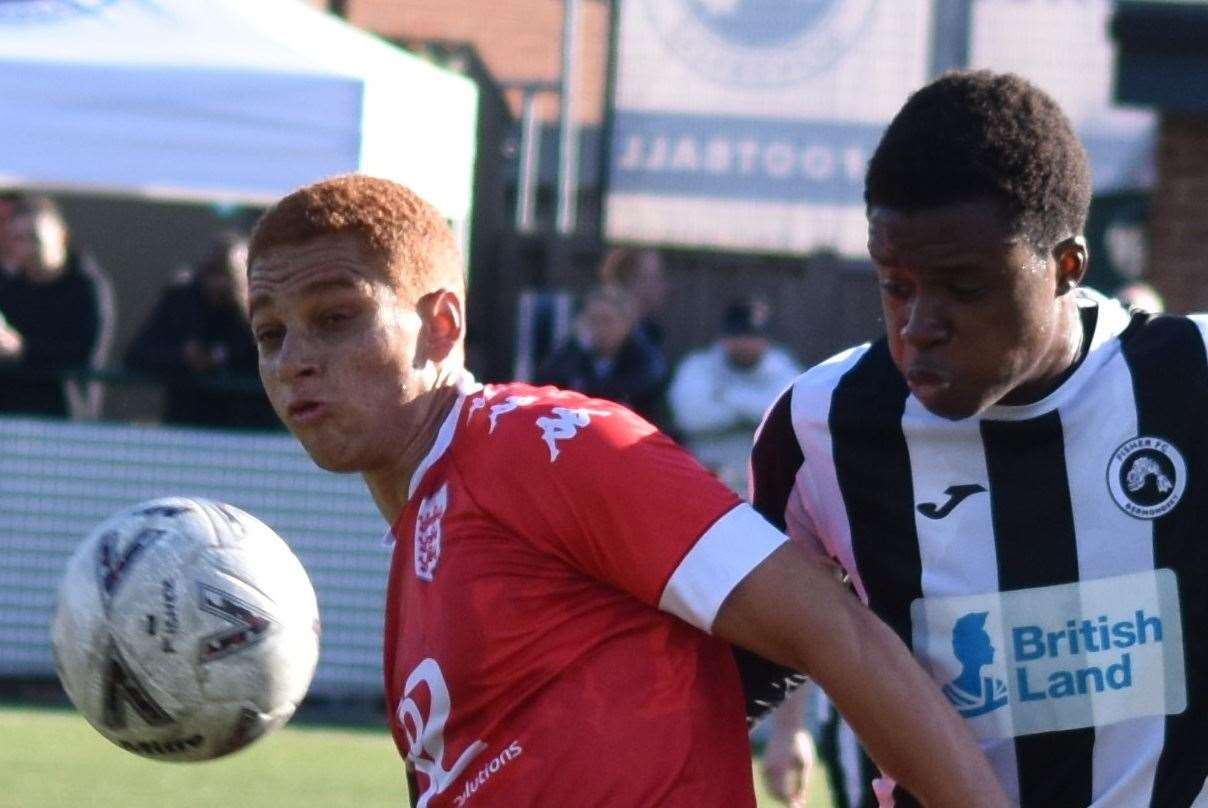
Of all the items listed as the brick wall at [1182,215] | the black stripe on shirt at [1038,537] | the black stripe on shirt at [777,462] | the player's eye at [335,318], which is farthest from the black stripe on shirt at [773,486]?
the brick wall at [1182,215]

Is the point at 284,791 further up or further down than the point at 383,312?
Result: further down

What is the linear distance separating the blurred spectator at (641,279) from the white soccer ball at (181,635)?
7.70 meters

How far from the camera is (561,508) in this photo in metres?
2.97

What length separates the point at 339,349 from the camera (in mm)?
3203

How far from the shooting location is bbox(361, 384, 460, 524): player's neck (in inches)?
130

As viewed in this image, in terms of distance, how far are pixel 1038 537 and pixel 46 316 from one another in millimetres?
8334

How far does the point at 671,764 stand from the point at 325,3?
61.7ft

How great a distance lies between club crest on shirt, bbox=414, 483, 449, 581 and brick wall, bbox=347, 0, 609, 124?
62.1 feet

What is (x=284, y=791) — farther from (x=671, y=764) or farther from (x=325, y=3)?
(x=325, y=3)

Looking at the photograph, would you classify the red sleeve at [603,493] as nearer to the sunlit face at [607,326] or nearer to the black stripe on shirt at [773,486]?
the black stripe on shirt at [773,486]

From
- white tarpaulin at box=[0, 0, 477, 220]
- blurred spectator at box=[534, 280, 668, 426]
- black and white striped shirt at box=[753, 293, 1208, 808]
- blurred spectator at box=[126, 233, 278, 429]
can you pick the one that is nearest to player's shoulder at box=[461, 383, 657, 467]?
black and white striped shirt at box=[753, 293, 1208, 808]

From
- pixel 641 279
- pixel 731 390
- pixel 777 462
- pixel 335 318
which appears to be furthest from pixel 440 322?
pixel 641 279

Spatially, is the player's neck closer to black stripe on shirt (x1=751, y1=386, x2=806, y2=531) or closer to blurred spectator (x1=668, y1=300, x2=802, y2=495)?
black stripe on shirt (x1=751, y1=386, x2=806, y2=531)

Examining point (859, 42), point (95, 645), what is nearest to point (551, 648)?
point (95, 645)
